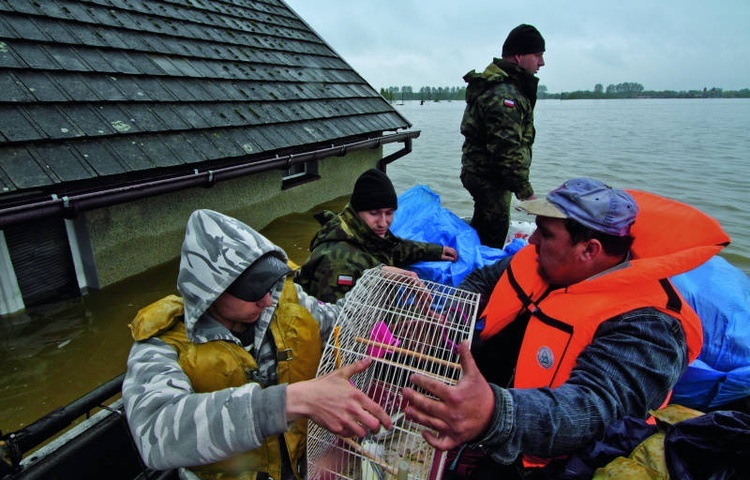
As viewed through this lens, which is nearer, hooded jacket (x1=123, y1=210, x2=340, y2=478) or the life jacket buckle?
hooded jacket (x1=123, y1=210, x2=340, y2=478)

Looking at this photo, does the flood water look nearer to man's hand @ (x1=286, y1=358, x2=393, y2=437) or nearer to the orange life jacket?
man's hand @ (x1=286, y1=358, x2=393, y2=437)

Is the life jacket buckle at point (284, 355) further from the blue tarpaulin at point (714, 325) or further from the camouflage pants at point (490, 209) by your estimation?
the camouflage pants at point (490, 209)

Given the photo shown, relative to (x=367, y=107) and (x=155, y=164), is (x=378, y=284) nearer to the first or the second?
(x=155, y=164)

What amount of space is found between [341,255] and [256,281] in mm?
1275

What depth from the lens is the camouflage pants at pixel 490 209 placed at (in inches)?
182

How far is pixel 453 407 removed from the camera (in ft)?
4.24

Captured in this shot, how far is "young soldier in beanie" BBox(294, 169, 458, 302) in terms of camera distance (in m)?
2.77

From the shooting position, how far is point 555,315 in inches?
75.0

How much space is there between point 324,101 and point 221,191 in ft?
8.75

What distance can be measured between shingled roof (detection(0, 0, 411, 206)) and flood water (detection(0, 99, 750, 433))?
1.20 m

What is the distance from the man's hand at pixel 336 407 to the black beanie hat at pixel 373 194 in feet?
6.06

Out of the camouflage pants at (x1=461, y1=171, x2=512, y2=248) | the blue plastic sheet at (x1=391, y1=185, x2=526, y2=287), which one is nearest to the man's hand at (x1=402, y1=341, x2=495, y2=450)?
the blue plastic sheet at (x1=391, y1=185, x2=526, y2=287)

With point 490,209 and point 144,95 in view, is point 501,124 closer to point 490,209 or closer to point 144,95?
point 490,209

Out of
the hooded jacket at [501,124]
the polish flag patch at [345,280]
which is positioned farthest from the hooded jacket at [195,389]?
the hooded jacket at [501,124]
